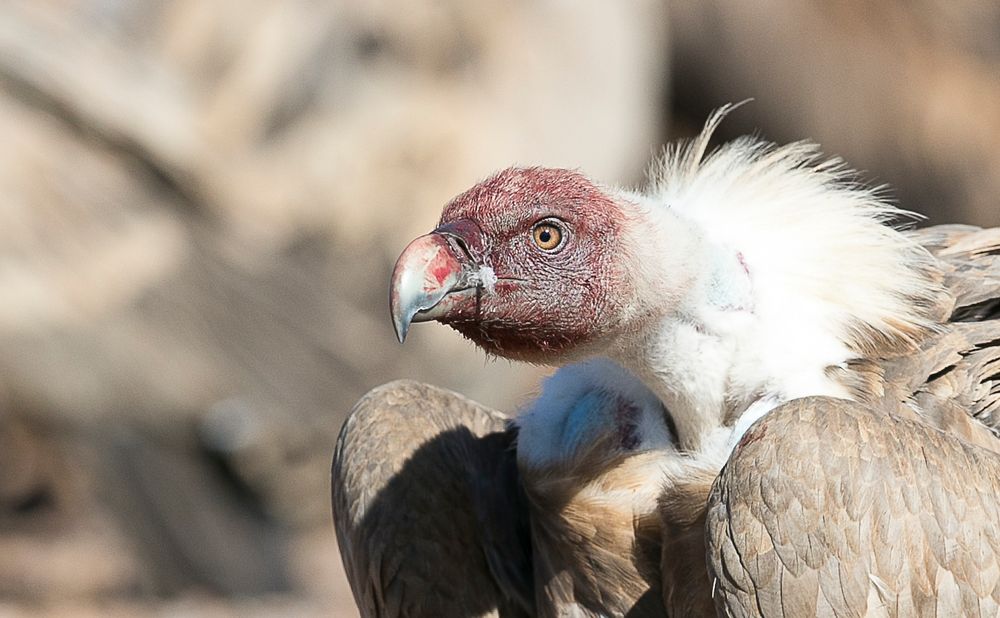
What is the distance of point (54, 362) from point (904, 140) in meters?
6.25

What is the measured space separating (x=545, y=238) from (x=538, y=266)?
0.07m

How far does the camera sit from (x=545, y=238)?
3328 millimetres

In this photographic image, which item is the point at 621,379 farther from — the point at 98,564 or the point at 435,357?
the point at 435,357

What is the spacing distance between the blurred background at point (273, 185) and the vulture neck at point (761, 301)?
20.9 feet

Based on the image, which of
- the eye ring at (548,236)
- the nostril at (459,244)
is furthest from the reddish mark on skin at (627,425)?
the nostril at (459,244)

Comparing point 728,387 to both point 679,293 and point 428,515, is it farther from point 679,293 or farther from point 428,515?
point 428,515

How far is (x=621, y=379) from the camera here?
11.8ft

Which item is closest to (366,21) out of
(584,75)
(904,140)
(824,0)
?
(584,75)

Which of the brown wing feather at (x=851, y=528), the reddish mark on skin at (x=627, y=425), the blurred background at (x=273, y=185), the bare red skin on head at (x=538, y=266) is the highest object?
the blurred background at (x=273, y=185)

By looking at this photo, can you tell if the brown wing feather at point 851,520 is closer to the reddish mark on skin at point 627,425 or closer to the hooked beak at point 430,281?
the reddish mark on skin at point 627,425

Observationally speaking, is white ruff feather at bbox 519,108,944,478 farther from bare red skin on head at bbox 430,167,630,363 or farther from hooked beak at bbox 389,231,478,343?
hooked beak at bbox 389,231,478,343

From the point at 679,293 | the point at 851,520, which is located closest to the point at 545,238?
the point at 679,293

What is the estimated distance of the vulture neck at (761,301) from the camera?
330cm

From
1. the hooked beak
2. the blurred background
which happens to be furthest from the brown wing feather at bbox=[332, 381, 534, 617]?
the blurred background
